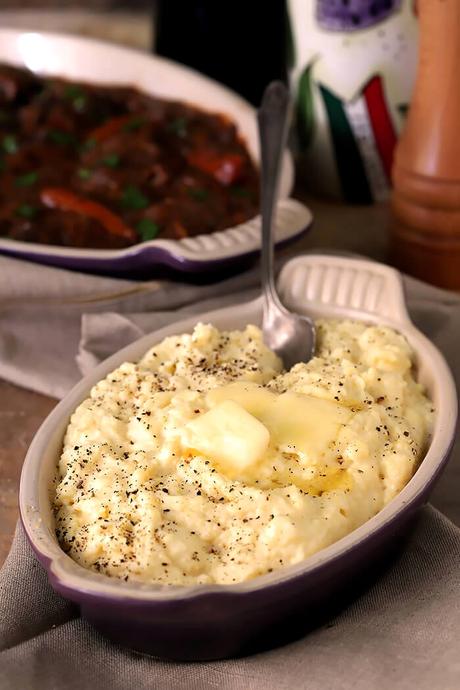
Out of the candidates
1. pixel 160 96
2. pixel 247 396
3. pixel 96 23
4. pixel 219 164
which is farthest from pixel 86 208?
pixel 96 23

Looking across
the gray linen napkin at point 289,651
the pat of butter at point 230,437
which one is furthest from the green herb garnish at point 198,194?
the gray linen napkin at point 289,651

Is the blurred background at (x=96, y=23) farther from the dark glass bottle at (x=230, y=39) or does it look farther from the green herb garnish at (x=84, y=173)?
the green herb garnish at (x=84, y=173)

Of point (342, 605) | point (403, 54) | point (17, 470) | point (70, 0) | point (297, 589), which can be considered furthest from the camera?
point (70, 0)

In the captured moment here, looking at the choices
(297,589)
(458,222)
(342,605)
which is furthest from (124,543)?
(458,222)

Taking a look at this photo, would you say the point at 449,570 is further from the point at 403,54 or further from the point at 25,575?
the point at 403,54

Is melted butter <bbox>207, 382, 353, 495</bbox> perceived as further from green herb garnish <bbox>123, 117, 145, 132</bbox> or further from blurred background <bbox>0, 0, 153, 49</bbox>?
blurred background <bbox>0, 0, 153, 49</bbox>

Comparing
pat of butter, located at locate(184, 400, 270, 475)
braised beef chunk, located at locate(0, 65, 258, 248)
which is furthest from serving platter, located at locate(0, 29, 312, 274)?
pat of butter, located at locate(184, 400, 270, 475)
